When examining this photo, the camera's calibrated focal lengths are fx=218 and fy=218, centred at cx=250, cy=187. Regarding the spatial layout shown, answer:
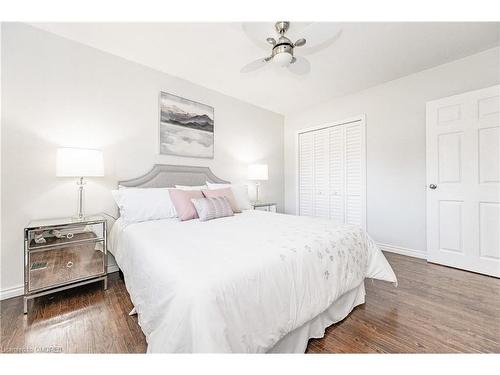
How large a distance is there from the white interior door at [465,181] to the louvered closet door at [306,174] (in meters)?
1.76

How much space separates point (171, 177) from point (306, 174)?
2536mm

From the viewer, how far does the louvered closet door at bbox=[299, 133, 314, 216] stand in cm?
414

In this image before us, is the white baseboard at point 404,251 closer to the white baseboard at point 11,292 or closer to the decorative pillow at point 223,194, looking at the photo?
the decorative pillow at point 223,194

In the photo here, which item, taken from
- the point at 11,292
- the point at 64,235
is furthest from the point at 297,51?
the point at 11,292

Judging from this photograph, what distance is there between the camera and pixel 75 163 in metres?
1.92

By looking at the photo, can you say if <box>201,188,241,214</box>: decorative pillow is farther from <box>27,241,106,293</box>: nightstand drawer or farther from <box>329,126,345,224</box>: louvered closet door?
<box>329,126,345,224</box>: louvered closet door

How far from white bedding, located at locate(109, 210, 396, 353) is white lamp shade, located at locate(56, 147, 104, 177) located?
68cm

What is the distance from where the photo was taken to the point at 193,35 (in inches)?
83.6

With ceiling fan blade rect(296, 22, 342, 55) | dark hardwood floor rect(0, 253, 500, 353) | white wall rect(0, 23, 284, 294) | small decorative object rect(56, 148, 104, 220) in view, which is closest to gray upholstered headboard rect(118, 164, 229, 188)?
white wall rect(0, 23, 284, 294)

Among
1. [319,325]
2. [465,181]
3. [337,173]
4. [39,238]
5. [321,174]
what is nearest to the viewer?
[319,325]

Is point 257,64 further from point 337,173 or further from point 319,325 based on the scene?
point 337,173
